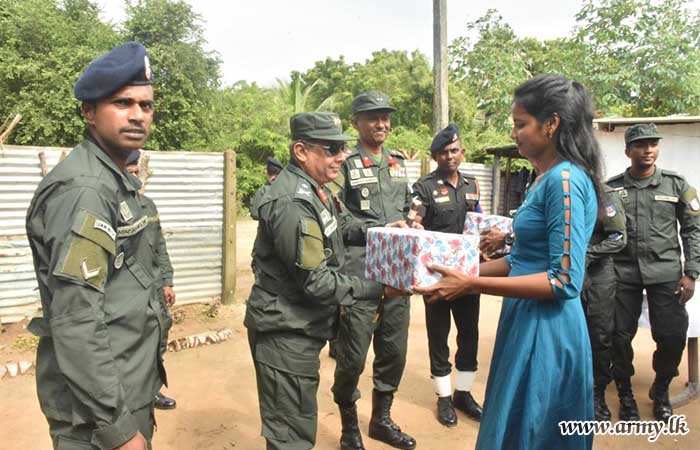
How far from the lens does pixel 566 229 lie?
188 centimetres

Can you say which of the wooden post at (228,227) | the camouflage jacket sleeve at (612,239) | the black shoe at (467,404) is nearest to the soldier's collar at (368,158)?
the camouflage jacket sleeve at (612,239)

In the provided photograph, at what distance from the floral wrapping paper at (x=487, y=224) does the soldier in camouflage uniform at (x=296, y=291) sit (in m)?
1.06

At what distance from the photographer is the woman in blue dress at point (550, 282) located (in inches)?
75.4

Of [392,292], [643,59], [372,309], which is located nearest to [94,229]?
[392,292]

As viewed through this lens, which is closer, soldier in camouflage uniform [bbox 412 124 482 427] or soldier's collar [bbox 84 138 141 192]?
soldier's collar [bbox 84 138 141 192]

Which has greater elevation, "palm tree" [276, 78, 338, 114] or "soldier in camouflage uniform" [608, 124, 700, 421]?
"palm tree" [276, 78, 338, 114]

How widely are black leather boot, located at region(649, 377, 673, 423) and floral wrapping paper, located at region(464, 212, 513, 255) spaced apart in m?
2.10

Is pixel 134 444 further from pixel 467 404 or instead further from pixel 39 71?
pixel 39 71

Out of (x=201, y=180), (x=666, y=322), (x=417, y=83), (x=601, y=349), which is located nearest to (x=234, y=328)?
(x=201, y=180)

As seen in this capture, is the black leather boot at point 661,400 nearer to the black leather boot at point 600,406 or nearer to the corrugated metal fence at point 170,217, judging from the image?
the black leather boot at point 600,406

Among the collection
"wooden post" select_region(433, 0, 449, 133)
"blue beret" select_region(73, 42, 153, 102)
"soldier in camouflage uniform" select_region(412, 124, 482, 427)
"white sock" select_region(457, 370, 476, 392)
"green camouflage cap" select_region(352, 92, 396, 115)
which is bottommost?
"white sock" select_region(457, 370, 476, 392)

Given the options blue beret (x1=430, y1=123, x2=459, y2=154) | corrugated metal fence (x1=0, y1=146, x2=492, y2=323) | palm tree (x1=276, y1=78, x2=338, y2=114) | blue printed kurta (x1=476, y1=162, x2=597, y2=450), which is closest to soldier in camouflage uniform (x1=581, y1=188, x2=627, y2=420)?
blue beret (x1=430, y1=123, x2=459, y2=154)

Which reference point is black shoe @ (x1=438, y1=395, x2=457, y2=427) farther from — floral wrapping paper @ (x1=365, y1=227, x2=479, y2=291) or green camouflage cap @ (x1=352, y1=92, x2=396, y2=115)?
green camouflage cap @ (x1=352, y1=92, x2=396, y2=115)

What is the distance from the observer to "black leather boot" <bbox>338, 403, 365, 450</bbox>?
3.49 metres
